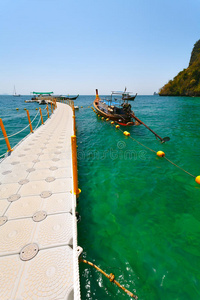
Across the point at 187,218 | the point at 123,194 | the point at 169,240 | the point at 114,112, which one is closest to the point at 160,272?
the point at 169,240

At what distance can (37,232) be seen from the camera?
2.71 metres

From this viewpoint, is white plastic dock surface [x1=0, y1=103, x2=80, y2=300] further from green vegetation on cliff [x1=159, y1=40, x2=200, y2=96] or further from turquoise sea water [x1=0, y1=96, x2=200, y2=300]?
green vegetation on cliff [x1=159, y1=40, x2=200, y2=96]

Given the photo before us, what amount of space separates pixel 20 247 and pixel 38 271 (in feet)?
2.03

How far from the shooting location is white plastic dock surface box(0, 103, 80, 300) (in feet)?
6.41

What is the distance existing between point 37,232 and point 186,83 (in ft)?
315

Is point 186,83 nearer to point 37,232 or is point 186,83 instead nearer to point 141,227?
point 141,227

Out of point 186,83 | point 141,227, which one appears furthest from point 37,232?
point 186,83

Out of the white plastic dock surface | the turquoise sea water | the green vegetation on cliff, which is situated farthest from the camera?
the green vegetation on cliff

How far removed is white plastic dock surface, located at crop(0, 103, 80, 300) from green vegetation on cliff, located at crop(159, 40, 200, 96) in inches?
3397

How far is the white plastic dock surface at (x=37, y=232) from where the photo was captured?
1.95m

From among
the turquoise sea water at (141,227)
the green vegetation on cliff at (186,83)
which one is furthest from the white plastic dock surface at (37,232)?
the green vegetation on cliff at (186,83)

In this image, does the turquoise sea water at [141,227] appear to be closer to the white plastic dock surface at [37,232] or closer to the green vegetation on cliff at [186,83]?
the white plastic dock surface at [37,232]

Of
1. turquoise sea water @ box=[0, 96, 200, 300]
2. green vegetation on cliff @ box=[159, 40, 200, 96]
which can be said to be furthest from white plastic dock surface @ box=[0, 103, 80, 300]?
green vegetation on cliff @ box=[159, 40, 200, 96]

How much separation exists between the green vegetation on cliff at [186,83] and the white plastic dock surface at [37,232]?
86290 mm
